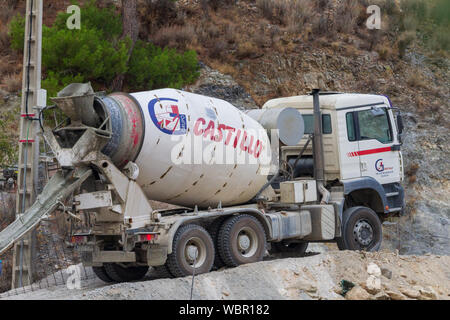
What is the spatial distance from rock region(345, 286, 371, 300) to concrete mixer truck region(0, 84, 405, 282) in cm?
197

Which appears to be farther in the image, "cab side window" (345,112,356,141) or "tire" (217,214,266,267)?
"cab side window" (345,112,356,141)

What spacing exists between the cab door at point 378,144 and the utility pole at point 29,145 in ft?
20.2

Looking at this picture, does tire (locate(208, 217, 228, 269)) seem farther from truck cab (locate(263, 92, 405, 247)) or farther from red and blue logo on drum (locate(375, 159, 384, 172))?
red and blue logo on drum (locate(375, 159, 384, 172))

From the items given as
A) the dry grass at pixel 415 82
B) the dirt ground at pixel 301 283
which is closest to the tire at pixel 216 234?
the dirt ground at pixel 301 283

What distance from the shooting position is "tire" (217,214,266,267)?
31.0ft

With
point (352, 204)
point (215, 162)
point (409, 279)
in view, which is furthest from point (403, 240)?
point (215, 162)

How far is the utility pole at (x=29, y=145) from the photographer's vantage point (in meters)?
10.5

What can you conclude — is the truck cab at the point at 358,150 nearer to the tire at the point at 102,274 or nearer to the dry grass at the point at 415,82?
the tire at the point at 102,274

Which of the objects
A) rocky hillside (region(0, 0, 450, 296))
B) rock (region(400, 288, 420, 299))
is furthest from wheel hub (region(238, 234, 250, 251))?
rocky hillside (region(0, 0, 450, 296))

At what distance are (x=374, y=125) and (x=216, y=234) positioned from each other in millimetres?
4367

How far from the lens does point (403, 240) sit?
1803 cm

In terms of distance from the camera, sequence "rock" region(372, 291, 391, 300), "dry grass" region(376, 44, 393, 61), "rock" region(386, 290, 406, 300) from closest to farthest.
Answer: "rock" region(372, 291, 391, 300)
"rock" region(386, 290, 406, 300)
"dry grass" region(376, 44, 393, 61)
